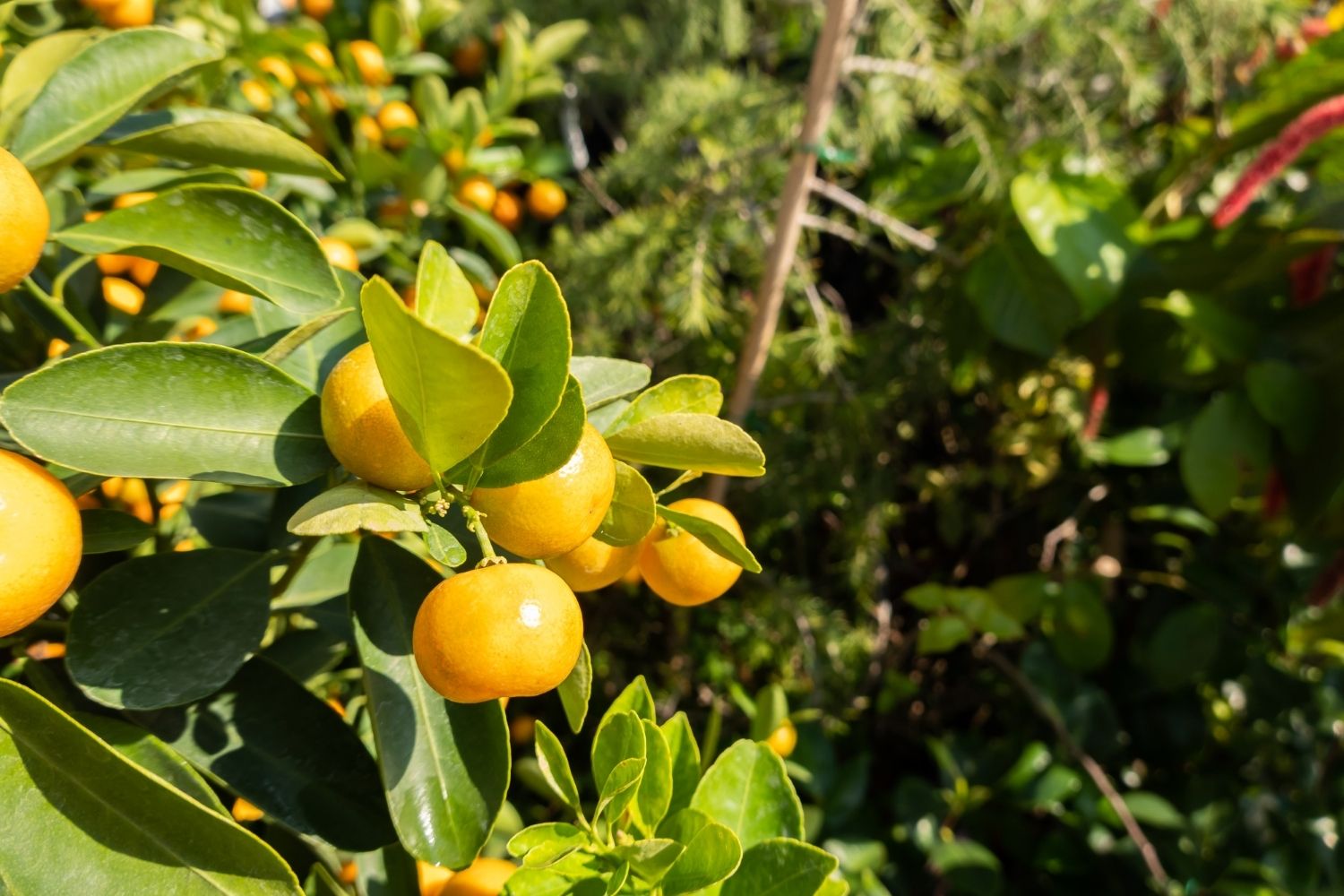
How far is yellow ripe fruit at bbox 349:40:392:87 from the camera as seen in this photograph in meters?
1.18

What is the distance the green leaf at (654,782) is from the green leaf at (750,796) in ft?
0.16

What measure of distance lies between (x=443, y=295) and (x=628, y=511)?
0.45ft

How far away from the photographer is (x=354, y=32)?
140 centimetres

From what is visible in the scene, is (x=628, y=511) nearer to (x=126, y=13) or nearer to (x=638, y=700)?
(x=638, y=700)

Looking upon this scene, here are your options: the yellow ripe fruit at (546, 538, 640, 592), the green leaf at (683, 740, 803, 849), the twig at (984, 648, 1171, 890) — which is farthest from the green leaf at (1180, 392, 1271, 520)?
the yellow ripe fruit at (546, 538, 640, 592)

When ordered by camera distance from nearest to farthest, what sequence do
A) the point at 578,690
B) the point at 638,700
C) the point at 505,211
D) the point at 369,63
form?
the point at 578,690 < the point at 638,700 < the point at 369,63 < the point at 505,211

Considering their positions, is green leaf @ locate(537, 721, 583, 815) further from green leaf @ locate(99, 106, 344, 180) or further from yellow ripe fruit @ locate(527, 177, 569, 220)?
yellow ripe fruit @ locate(527, 177, 569, 220)

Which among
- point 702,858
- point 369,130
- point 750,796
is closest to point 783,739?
point 750,796

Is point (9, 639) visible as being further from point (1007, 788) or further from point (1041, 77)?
point (1041, 77)

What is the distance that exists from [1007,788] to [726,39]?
1015 mm

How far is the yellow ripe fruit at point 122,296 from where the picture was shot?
28.5 inches

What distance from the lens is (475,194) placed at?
119 cm

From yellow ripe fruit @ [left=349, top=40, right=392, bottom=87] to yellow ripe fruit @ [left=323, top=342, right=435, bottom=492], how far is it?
0.95 meters

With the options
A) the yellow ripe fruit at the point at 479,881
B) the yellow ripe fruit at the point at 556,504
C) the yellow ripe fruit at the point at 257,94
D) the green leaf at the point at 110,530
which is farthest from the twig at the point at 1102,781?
the yellow ripe fruit at the point at 257,94
